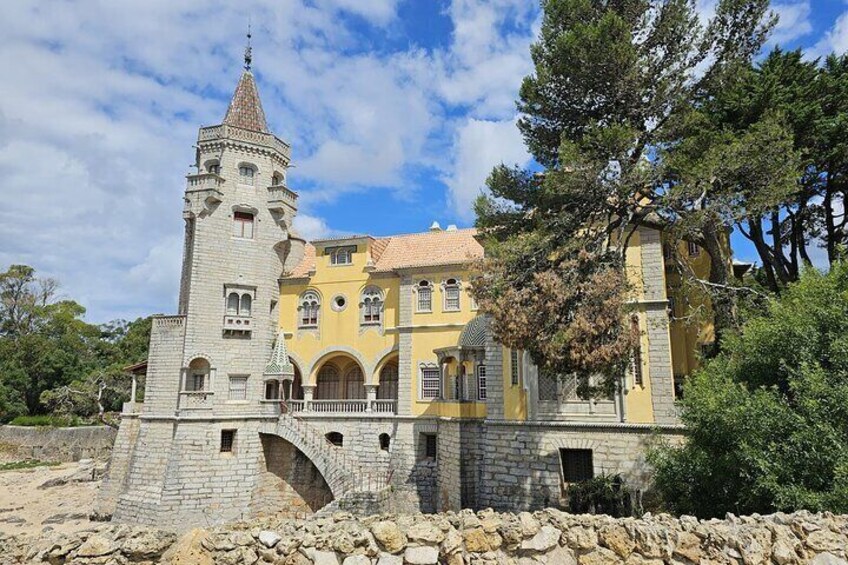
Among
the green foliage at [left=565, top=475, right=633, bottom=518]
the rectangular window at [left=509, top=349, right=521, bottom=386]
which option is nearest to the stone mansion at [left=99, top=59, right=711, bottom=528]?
the rectangular window at [left=509, top=349, right=521, bottom=386]

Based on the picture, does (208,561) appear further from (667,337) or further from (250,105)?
(250,105)

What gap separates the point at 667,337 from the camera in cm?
1692

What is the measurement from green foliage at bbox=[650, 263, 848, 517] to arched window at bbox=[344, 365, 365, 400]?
19.8m

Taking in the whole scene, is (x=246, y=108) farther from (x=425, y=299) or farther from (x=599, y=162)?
(x=599, y=162)

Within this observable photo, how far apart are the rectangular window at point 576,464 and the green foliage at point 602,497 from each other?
2.94ft

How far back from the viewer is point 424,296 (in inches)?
1080

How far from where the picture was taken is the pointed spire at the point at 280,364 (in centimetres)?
2719

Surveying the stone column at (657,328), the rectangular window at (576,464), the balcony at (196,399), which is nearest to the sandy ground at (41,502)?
the balcony at (196,399)

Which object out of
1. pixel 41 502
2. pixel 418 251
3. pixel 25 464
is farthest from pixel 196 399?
pixel 25 464

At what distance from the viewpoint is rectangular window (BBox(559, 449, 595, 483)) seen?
17.3 m

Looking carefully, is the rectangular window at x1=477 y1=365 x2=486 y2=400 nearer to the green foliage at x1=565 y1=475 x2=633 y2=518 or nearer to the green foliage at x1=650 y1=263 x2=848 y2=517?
the green foliage at x1=565 y1=475 x2=633 y2=518

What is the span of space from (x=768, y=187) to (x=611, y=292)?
511cm

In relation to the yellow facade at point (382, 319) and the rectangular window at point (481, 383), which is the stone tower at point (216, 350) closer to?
the yellow facade at point (382, 319)

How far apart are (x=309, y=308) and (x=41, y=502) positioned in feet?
62.4
